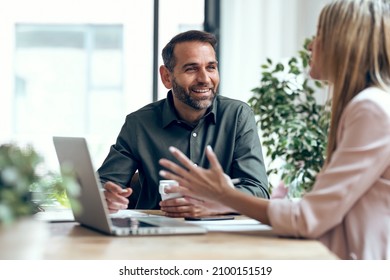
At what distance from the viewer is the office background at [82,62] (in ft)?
16.8

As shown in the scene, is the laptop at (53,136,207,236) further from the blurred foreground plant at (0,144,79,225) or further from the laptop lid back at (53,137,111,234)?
the blurred foreground plant at (0,144,79,225)

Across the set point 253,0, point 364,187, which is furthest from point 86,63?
point 364,187

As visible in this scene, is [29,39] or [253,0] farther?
[29,39]

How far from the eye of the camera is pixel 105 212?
1656 millimetres

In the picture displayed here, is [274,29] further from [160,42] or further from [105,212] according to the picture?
[105,212]

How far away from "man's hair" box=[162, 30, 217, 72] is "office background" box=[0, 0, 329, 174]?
5.70 ft

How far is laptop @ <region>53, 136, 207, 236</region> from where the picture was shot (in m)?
1.68

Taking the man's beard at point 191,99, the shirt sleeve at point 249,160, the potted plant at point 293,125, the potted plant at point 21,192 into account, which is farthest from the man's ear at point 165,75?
the potted plant at point 21,192

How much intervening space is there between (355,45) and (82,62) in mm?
4385

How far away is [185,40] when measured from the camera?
3.08m

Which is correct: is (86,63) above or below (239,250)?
below

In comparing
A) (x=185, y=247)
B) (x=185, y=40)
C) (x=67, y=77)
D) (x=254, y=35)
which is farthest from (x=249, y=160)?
(x=67, y=77)
